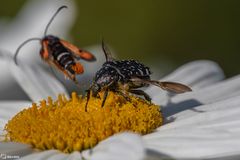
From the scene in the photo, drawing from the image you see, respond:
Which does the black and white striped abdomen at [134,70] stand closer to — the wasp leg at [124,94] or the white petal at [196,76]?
the wasp leg at [124,94]

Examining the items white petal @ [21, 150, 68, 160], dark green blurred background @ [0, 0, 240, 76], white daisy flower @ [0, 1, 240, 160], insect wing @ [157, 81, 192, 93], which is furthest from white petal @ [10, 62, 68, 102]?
dark green blurred background @ [0, 0, 240, 76]

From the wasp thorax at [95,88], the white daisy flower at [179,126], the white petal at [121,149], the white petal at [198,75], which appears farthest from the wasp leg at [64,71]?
the white petal at [198,75]

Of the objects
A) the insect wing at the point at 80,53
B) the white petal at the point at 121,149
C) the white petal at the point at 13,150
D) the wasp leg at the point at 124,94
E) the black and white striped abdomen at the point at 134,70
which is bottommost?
the white petal at the point at 121,149

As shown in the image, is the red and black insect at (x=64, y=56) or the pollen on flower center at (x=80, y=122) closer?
the pollen on flower center at (x=80, y=122)

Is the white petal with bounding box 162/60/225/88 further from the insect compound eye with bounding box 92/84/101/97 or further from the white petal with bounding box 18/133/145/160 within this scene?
the white petal with bounding box 18/133/145/160

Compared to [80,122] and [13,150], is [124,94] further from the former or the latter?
[13,150]

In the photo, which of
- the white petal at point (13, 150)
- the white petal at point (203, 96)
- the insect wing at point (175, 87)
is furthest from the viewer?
the white petal at point (203, 96)

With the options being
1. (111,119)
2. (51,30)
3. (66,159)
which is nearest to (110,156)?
(66,159)
